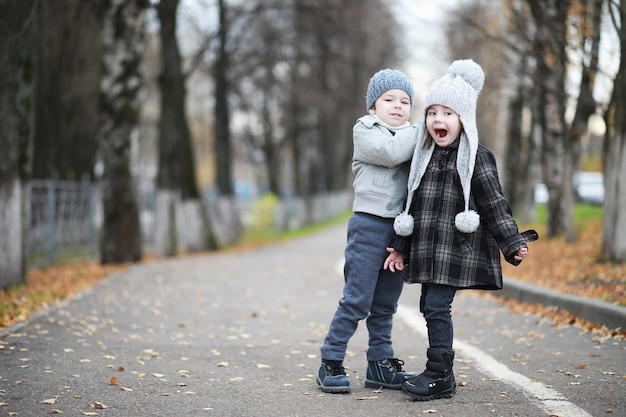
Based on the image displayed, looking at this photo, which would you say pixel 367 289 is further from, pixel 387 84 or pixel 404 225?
pixel 387 84

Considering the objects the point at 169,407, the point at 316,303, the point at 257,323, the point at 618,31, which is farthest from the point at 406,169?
the point at 618,31

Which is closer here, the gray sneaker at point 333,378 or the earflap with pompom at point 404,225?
the earflap with pompom at point 404,225

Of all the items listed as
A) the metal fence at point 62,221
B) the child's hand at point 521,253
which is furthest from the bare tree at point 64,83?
the child's hand at point 521,253

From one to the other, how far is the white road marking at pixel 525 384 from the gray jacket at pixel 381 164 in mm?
1285

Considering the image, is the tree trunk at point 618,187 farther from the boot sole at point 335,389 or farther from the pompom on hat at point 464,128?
the boot sole at point 335,389

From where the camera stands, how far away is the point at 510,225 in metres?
4.71

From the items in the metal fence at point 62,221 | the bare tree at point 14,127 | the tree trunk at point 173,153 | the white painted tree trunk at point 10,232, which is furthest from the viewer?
the tree trunk at point 173,153

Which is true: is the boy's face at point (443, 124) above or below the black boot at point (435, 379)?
above

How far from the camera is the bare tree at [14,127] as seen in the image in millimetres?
10148

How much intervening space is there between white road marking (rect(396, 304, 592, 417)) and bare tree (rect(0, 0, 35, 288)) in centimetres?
546

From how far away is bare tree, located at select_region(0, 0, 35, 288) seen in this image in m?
10.1

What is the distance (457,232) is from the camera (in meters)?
4.80

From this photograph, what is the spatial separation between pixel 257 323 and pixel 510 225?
4.11 m

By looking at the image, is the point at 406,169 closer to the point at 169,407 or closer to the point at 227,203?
the point at 169,407
